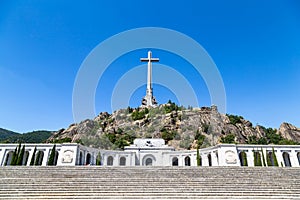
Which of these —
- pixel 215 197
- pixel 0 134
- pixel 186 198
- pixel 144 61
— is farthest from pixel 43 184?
pixel 0 134

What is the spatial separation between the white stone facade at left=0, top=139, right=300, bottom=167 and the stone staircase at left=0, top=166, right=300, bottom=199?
8081 millimetres

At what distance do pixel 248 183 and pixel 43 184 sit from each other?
1365 cm

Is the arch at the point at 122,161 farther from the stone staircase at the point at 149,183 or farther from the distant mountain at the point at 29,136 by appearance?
the distant mountain at the point at 29,136

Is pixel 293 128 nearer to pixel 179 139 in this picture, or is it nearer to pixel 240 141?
pixel 240 141

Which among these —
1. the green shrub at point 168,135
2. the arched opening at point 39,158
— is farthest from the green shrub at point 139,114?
the arched opening at point 39,158

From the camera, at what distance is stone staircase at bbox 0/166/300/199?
44.1 ft

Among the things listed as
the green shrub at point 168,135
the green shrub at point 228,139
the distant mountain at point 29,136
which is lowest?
the green shrub at point 228,139

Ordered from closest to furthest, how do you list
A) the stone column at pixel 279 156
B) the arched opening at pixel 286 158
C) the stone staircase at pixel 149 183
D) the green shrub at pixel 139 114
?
1. the stone staircase at pixel 149 183
2. the stone column at pixel 279 156
3. the arched opening at pixel 286 158
4. the green shrub at pixel 139 114

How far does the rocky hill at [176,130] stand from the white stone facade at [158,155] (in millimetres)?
21637

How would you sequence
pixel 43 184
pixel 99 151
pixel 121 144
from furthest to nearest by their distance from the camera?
pixel 121 144
pixel 99 151
pixel 43 184

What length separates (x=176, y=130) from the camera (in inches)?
2432

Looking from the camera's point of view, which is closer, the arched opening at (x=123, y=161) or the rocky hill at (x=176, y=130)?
the arched opening at (x=123, y=161)

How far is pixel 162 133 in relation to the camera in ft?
200

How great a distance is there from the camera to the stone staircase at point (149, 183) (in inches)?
529
